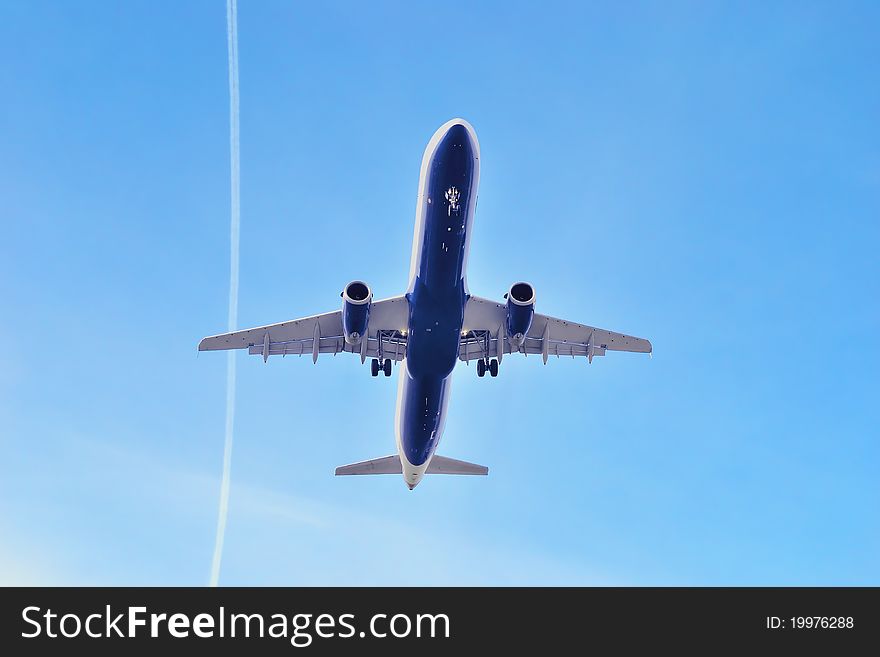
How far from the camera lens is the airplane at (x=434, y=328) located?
2711 cm

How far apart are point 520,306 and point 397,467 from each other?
47.6ft

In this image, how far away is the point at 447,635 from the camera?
46.6 ft

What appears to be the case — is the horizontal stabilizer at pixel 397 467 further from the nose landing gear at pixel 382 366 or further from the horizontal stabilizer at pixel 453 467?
the nose landing gear at pixel 382 366

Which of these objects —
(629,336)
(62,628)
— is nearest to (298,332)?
(629,336)

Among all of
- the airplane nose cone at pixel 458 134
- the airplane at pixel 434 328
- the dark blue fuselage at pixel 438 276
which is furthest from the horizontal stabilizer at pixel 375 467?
the airplane nose cone at pixel 458 134

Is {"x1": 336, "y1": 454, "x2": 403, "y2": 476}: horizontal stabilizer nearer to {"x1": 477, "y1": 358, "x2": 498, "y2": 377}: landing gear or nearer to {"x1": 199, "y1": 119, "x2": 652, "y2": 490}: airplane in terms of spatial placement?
{"x1": 199, "y1": 119, "x2": 652, "y2": 490}: airplane

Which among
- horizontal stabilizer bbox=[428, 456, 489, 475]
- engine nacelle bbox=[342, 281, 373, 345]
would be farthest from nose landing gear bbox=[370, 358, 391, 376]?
horizontal stabilizer bbox=[428, 456, 489, 475]

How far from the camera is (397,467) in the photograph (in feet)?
135

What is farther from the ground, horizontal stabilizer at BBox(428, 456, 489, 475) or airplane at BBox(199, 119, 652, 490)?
airplane at BBox(199, 119, 652, 490)

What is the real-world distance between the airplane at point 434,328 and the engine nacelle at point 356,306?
0.04 meters

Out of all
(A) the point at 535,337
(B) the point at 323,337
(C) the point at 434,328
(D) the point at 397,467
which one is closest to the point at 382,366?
(B) the point at 323,337

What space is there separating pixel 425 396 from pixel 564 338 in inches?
310

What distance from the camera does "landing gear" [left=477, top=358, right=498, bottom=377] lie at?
116ft

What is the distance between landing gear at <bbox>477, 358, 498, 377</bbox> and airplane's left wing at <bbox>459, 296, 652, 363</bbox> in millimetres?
279
